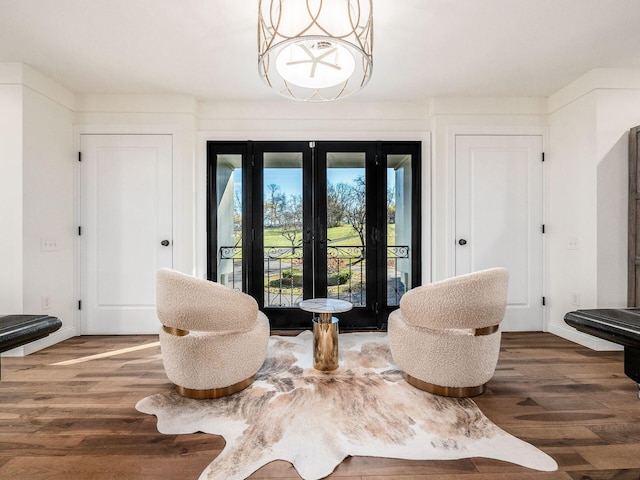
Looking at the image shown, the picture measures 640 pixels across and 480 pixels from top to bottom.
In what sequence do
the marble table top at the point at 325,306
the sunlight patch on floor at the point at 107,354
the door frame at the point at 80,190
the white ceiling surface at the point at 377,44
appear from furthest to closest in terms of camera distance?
the door frame at the point at 80,190
the sunlight patch on floor at the point at 107,354
the marble table top at the point at 325,306
the white ceiling surface at the point at 377,44

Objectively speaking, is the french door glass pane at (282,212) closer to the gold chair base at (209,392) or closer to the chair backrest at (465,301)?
the gold chair base at (209,392)

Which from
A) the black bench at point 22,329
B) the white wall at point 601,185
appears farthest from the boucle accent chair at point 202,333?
the white wall at point 601,185

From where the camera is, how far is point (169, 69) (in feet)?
9.59

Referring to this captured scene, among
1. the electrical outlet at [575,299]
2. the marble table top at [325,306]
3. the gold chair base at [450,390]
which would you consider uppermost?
the marble table top at [325,306]

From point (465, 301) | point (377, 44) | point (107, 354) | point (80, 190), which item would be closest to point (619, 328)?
point (465, 301)

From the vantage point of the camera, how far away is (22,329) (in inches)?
35.3

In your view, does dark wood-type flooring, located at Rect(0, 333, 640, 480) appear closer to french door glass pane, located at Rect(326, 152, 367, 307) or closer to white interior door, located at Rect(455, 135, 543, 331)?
white interior door, located at Rect(455, 135, 543, 331)

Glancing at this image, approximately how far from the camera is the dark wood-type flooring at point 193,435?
1.43 meters

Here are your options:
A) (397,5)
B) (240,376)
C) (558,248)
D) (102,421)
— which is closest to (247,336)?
(240,376)

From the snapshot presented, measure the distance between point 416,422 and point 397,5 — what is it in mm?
2517

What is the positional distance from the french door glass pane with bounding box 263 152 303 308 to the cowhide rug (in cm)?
143

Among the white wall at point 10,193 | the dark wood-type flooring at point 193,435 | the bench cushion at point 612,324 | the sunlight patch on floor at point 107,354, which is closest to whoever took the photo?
the bench cushion at point 612,324

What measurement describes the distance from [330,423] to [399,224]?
2.37 metres

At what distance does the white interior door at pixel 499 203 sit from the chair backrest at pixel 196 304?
2526 mm
